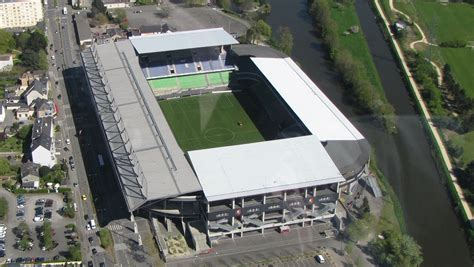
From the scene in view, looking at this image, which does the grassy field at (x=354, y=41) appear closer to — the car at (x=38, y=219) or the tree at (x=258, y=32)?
the tree at (x=258, y=32)

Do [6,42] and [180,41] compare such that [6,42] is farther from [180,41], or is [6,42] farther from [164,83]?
[180,41]

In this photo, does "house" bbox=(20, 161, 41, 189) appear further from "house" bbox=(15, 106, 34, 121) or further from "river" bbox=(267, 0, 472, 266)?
"river" bbox=(267, 0, 472, 266)

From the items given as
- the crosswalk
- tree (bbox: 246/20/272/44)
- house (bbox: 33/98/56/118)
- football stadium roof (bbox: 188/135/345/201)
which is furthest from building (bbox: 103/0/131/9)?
the crosswalk

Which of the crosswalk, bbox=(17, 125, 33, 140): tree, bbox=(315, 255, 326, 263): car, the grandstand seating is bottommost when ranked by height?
bbox=(315, 255, 326, 263): car

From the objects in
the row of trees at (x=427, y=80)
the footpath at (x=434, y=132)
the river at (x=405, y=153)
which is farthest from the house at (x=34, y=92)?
the row of trees at (x=427, y=80)

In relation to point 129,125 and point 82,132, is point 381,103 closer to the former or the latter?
point 129,125

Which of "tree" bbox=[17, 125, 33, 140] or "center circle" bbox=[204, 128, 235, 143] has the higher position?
"tree" bbox=[17, 125, 33, 140]
